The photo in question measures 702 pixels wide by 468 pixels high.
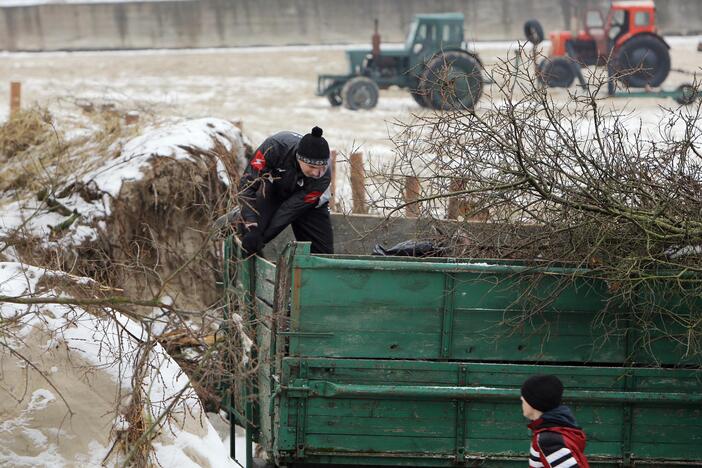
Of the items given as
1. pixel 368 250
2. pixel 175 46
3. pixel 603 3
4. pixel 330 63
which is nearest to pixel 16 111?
pixel 368 250

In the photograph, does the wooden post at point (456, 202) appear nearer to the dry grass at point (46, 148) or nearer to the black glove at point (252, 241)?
the black glove at point (252, 241)

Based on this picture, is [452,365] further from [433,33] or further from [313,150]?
[433,33]

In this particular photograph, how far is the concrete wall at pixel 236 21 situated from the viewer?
3253cm

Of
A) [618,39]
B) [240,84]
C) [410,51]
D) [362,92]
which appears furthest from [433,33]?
[618,39]

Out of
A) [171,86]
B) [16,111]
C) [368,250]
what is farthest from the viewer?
[171,86]

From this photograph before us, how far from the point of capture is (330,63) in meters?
29.5

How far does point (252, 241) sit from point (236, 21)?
26817mm

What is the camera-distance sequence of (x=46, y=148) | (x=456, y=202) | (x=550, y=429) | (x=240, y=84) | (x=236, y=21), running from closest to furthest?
(x=550, y=429) → (x=456, y=202) → (x=46, y=148) → (x=240, y=84) → (x=236, y=21)

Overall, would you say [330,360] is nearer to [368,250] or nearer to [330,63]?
[368,250]

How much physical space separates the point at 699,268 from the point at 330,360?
2.01m

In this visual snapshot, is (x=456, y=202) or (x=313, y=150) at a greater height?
(x=313, y=150)

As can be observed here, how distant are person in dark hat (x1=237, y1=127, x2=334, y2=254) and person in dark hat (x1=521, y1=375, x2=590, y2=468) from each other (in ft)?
8.71

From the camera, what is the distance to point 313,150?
6.88m

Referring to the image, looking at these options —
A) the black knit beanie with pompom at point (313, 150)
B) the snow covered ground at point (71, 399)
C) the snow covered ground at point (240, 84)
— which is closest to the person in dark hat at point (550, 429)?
the snow covered ground at point (71, 399)
